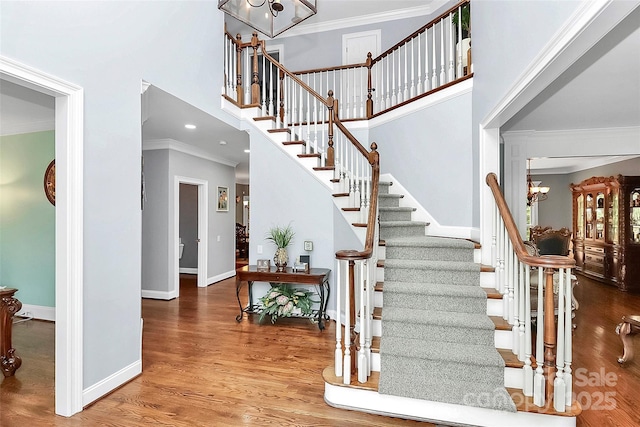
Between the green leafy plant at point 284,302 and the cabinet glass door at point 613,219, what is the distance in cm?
630

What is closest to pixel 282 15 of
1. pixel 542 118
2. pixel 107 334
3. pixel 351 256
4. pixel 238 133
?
pixel 238 133

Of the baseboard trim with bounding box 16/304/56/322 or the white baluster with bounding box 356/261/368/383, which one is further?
the baseboard trim with bounding box 16/304/56/322

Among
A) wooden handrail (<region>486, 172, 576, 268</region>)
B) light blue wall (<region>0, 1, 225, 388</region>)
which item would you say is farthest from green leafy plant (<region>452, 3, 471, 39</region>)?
light blue wall (<region>0, 1, 225, 388</region>)

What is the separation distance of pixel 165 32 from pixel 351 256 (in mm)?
2755

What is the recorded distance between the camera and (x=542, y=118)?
3.89 meters

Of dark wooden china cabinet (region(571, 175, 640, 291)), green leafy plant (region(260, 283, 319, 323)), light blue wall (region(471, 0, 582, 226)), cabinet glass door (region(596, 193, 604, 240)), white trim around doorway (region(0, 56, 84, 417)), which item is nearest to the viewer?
light blue wall (region(471, 0, 582, 226))

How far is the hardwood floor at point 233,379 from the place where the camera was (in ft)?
7.45

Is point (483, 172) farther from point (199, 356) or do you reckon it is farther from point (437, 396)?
point (199, 356)

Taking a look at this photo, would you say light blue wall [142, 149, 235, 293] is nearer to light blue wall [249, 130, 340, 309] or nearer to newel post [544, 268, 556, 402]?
light blue wall [249, 130, 340, 309]

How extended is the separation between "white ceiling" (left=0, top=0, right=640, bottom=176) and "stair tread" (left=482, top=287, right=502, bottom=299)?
6.16 feet

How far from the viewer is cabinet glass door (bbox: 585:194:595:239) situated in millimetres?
7175

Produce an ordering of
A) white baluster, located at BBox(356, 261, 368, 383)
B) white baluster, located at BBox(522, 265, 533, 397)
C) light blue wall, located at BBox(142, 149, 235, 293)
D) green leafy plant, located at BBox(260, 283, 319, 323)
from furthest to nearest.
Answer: light blue wall, located at BBox(142, 149, 235, 293) → green leafy plant, located at BBox(260, 283, 319, 323) → white baluster, located at BBox(356, 261, 368, 383) → white baluster, located at BBox(522, 265, 533, 397)

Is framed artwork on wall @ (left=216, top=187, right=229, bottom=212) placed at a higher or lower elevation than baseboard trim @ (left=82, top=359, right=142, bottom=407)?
higher

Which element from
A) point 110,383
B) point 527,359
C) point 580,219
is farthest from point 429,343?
point 580,219
